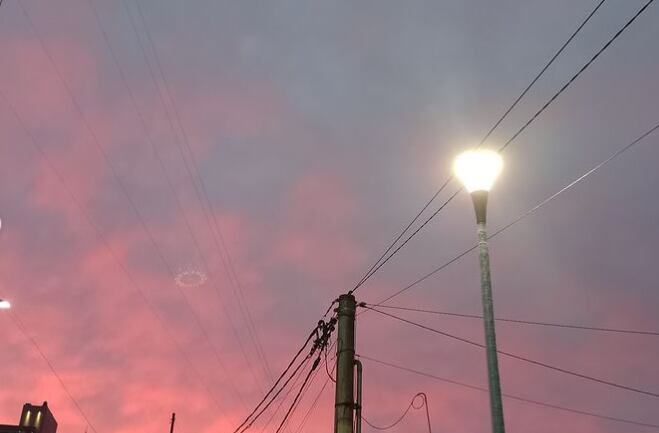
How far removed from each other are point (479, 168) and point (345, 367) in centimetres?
971

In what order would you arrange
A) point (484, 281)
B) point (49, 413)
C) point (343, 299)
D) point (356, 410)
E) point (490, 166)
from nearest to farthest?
point (484, 281), point (490, 166), point (356, 410), point (343, 299), point (49, 413)

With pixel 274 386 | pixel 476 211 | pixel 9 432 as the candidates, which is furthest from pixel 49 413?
pixel 476 211

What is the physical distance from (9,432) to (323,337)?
218 feet

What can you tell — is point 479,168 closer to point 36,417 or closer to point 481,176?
point 481,176

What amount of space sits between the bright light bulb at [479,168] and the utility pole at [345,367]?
944cm

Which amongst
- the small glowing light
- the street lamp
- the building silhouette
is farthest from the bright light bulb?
the small glowing light

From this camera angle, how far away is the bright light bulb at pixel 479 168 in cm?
973

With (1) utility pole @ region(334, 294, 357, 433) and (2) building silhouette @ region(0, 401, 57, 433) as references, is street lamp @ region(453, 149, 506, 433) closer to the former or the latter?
(1) utility pole @ region(334, 294, 357, 433)

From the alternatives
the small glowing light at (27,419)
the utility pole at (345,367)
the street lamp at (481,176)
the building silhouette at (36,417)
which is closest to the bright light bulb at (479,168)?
the street lamp at (481,176)

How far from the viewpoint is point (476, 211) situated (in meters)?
9.91

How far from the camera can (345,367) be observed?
17.9 m

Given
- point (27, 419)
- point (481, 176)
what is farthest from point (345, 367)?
point (27, 419)

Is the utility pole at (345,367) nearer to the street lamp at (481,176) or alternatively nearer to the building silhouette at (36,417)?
the street lamp at (481,176)

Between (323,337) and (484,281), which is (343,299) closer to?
(323,337)
